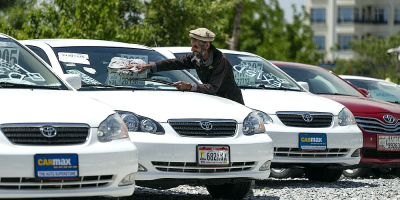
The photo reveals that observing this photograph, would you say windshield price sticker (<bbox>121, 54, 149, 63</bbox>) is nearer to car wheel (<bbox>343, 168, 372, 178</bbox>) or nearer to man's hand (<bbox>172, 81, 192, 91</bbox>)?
man's hand (<bbox>172, 81, 192, 91</bbox>)

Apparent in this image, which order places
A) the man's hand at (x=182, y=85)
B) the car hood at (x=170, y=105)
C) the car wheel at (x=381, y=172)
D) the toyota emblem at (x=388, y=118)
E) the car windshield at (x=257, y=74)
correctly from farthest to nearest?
the car wheel at (x=381, y=172) → the toyota emblem at (x=388, y=118) → the car windshield at (x=257, y=74) → the man's hand at (x=182, y=85) → the car hood at (x=170, y=105)

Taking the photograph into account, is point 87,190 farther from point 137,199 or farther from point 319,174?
point 319,174

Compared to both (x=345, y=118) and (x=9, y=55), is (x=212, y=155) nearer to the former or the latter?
(x=9, y=55)

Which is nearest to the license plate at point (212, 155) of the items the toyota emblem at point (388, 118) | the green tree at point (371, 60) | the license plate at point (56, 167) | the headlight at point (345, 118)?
the license plate at point (56, 167)

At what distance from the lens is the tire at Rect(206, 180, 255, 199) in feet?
24.3

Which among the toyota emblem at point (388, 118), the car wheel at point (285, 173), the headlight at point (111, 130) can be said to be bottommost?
the car wheel at point (285, 173)

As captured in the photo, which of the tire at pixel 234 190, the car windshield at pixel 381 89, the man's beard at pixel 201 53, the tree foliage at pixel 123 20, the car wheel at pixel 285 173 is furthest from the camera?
the tree foliage at pixel 123 20

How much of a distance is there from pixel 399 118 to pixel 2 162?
6.65m

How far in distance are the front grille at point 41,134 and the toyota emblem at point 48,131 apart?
1cm

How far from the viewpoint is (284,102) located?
893cm

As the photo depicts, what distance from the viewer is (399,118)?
34.0ft

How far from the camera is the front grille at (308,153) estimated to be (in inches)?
337

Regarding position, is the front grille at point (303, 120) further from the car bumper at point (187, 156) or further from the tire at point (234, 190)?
the car bumper at point (187, 156)

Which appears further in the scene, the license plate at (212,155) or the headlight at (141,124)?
the license plate at (212,155)
